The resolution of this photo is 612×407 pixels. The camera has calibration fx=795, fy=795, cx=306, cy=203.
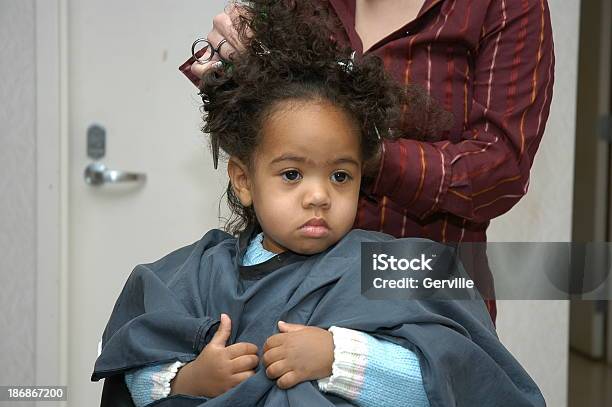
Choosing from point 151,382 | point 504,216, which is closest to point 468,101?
point 151,382

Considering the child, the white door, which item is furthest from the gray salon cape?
the white door

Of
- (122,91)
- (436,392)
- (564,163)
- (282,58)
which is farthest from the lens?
(564,163)

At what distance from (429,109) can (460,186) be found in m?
0.14

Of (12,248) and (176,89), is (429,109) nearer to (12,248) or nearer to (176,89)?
(176,89)

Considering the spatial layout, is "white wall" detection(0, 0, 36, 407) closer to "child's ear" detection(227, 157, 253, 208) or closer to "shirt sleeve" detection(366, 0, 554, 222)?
"child's ear" detection(227, 157, 253, 208)

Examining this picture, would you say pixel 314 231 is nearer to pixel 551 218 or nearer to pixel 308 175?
pixel 308 175

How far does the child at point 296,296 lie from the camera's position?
1.09 meters

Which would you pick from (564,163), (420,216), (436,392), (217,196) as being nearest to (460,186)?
(420,216)

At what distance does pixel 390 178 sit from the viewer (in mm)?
1322

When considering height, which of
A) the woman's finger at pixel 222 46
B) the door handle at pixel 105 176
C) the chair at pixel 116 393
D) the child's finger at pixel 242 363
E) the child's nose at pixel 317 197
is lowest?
the chair at pixel 116 393

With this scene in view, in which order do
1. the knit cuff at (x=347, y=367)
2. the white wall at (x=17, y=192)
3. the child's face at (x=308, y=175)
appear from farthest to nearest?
1. the white wall at (x=17, y=192)
2. the child's face at (x=308, y=175)
3. the knit cuff at (x=347, y=367)

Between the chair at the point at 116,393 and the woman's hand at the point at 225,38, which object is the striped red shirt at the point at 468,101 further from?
the chair at the point at 116,393

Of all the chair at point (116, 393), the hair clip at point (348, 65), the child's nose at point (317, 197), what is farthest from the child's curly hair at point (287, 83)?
the chair at point (116, 393)

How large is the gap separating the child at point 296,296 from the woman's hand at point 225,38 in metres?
0.04
